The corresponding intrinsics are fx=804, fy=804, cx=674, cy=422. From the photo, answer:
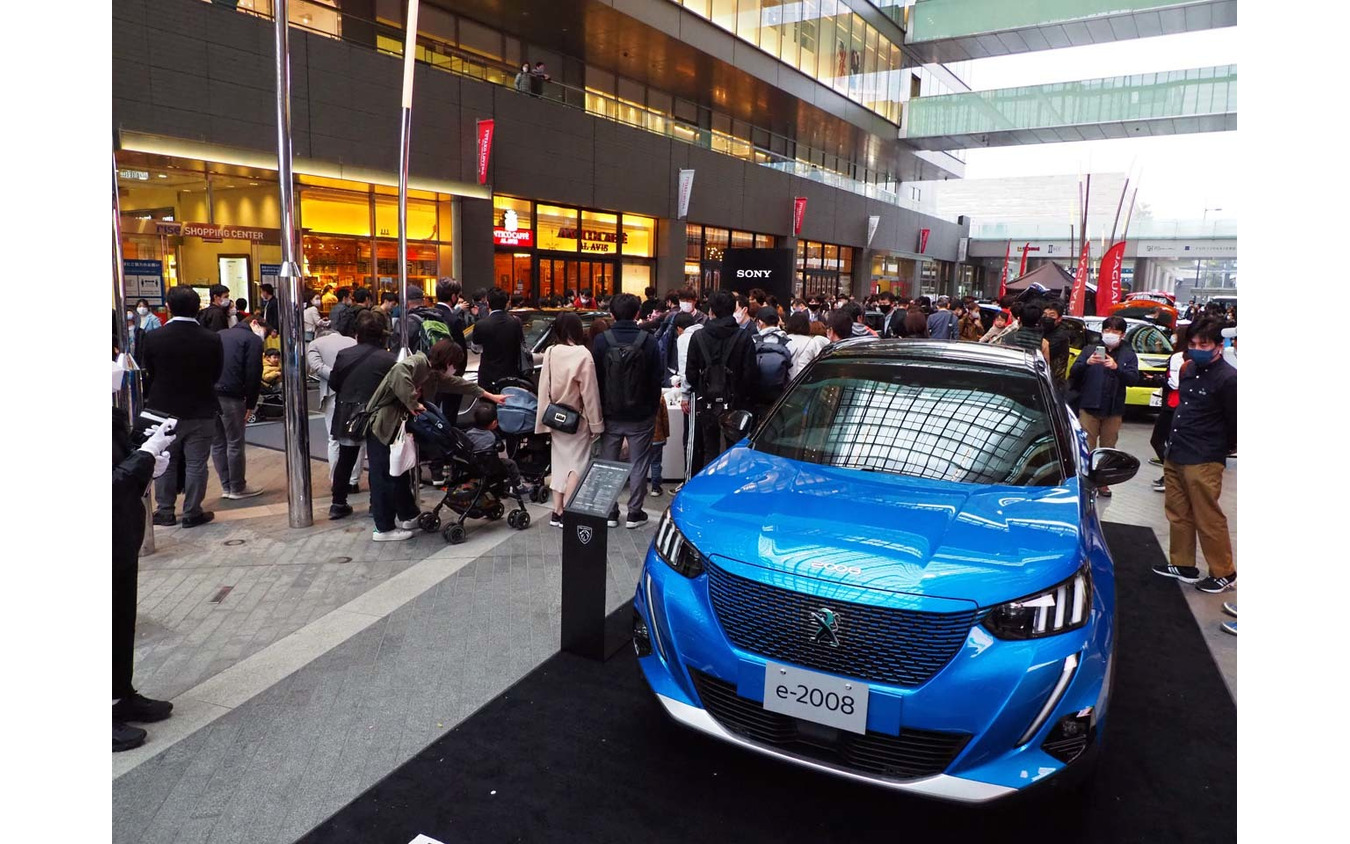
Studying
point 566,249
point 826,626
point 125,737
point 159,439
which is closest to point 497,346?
point 159,439

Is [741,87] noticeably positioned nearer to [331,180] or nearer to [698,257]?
[698,257]

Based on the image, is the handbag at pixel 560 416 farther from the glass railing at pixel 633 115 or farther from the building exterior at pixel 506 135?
the glass railing at pixel 633 115

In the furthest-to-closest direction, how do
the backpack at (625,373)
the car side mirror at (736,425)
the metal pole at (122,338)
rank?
the backpack at (625,373) < the metal pole at (122,338) < the car side mirror at (736,425)

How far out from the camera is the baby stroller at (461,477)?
20.8ft

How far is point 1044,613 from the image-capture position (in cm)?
288

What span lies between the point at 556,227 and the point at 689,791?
63.0ft

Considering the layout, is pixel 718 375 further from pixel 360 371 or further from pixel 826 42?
pixel 826 42

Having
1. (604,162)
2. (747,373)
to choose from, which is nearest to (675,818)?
(747,373)

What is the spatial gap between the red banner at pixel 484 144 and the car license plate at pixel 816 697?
16079 mm

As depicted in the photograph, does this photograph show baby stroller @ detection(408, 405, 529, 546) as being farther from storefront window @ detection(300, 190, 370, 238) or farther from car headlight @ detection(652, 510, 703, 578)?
storefront window @ detection(300, 190, 370, 238)

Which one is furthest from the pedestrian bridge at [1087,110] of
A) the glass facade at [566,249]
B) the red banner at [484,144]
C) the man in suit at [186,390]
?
the man in suit at [186,390]

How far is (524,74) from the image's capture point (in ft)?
60.4

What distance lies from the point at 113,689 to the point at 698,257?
78.9 ft

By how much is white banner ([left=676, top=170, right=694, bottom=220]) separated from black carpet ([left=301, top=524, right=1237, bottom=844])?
21.2 m
